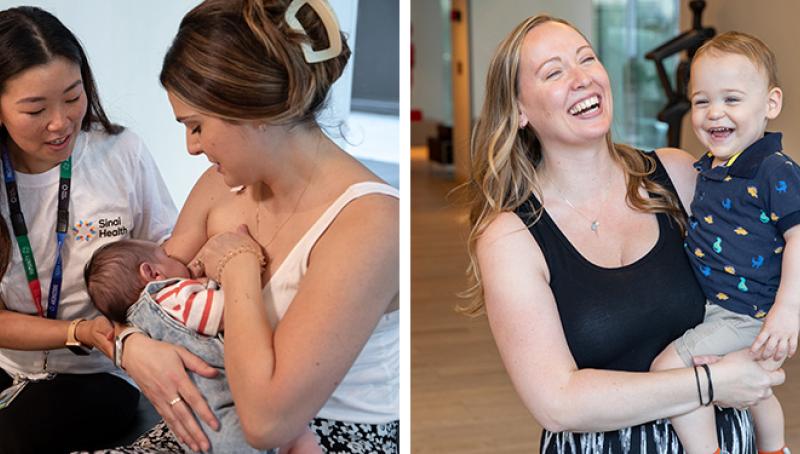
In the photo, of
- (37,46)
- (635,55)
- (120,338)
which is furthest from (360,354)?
(635,55)

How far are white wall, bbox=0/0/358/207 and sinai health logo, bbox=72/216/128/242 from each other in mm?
172

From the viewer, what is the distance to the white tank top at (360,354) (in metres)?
1.96

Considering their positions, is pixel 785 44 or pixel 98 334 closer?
pixel 98 334

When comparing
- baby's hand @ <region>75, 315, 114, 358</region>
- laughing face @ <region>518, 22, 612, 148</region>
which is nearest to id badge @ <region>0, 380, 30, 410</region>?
baby's hand @ <region>75, 315, 114, 358</region>

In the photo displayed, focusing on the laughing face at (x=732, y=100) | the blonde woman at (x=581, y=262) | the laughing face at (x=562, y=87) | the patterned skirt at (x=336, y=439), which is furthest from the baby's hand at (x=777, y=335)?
the patterned skirt at (x=336, y=439)

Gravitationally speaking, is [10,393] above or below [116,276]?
below

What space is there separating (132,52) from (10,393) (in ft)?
2.31

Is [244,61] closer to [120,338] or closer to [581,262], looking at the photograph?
[120,338]

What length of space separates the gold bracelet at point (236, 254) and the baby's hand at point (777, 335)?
0.96 meters

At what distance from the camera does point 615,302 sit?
211 centimetres

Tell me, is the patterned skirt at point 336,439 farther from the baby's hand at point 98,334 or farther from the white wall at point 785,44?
the white wall at point 785,44

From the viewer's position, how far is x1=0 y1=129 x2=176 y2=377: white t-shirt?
6.34ft

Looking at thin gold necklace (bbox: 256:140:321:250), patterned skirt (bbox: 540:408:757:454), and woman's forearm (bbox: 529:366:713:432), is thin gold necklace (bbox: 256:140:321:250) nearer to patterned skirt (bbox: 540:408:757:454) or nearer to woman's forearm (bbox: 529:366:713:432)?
woman's forearm (bbox: 529:366:713:432)

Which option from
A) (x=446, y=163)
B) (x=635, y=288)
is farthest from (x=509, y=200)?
(x=446, y=163)
